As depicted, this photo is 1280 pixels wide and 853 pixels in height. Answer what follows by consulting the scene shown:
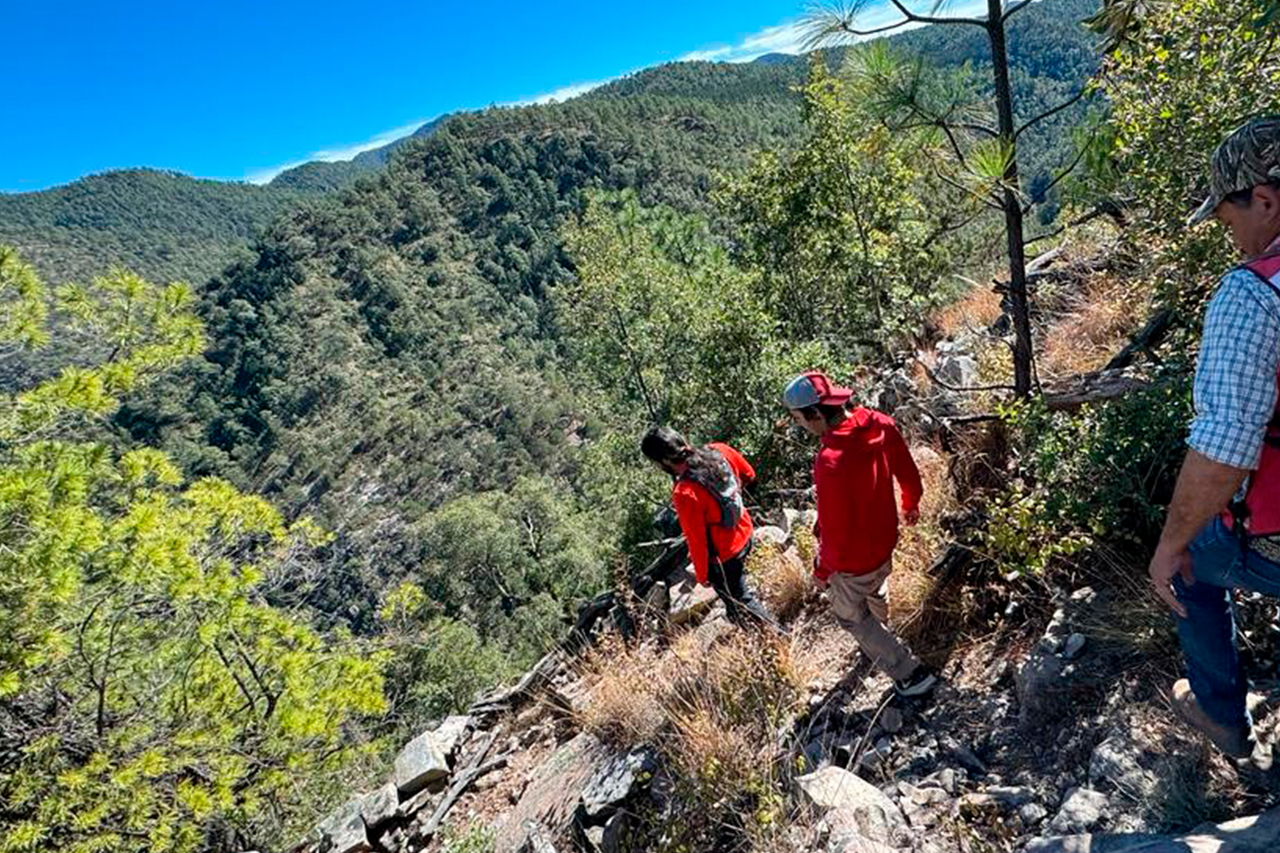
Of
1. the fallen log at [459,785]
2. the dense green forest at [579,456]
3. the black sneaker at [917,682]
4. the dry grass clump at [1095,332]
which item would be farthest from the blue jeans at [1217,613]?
the fallen log at [459,785]

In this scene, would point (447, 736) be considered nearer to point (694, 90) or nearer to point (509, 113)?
point (509, 113)

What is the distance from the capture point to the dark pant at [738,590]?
388cm

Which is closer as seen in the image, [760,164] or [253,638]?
[253,638]

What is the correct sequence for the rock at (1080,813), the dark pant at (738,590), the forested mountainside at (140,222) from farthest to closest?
the forested mountainside at (140,222) < the dark pant at (738,590) < the rock at (1080,813)

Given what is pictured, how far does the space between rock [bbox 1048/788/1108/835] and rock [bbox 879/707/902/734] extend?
0.80 metres

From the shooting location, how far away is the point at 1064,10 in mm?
132125

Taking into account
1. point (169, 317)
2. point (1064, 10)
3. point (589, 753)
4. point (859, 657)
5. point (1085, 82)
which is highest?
point (1064, 10)

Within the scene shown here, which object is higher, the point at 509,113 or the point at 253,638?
the point at 509,113

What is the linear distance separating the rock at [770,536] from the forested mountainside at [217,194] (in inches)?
2759

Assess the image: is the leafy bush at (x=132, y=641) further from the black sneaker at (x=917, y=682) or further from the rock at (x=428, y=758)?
the black sneaker at (x=917, y=682)

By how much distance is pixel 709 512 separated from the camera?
374cm

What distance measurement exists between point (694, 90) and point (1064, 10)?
72.6 meters

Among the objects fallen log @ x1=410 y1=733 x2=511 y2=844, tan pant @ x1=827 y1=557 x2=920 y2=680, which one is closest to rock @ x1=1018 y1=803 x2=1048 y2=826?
tan pant @ x1=827 y1=557 x2=920 y2=680

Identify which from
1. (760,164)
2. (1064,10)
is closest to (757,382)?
(760,164)
